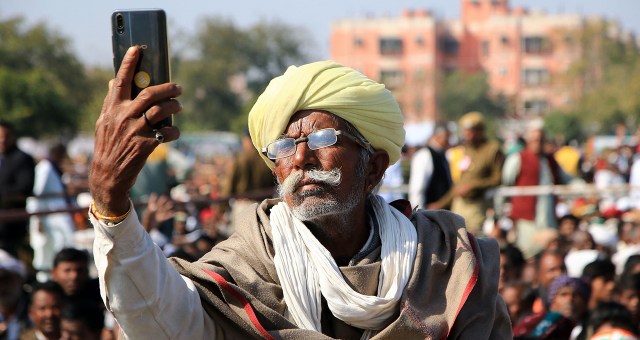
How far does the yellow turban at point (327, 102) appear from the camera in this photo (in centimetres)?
378

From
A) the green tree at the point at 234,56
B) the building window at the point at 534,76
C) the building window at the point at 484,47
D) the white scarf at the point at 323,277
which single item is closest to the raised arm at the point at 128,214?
the white scarf at the point at 323,277

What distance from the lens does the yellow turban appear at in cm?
378

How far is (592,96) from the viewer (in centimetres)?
7144

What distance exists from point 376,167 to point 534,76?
113 meters

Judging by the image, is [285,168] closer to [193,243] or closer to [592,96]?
[193,243]

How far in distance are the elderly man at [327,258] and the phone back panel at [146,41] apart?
0.50m

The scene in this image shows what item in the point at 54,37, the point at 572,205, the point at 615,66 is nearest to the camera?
the point at 572,205

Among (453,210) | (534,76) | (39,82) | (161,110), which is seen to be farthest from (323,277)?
(534,76)

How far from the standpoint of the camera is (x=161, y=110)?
9.77 ft

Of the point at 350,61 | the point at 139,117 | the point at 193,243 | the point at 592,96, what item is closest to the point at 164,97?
the point at 139,117

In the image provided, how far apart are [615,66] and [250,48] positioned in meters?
29.1

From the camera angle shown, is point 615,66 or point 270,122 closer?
point 270,122

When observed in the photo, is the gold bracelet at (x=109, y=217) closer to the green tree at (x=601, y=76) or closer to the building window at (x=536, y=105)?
the green tree at (x=601, y=76)

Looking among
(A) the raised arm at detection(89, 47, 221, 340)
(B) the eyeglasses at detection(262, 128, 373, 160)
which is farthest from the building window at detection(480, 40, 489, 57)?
(A) the raised arm at detection(89, 47, 221, 340)
